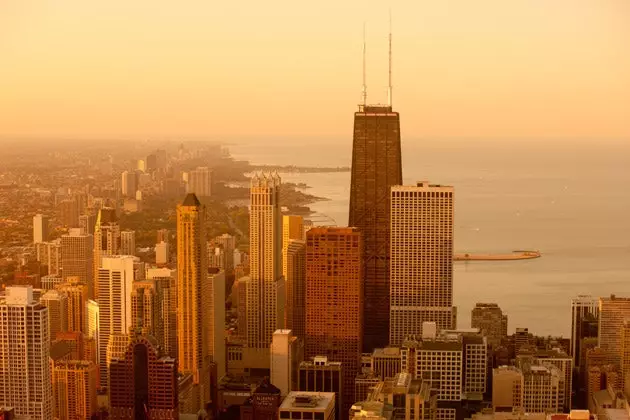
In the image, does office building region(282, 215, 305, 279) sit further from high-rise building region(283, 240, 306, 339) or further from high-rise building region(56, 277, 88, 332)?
high-rise building region(56, 277, 88, 332)

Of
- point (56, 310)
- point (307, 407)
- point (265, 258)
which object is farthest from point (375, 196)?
point (307, 407)

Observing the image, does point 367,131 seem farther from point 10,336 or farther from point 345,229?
point 10,336

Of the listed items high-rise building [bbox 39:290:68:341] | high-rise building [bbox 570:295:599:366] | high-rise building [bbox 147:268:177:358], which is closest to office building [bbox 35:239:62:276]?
high-rise building [bbox 39:290:68:341]

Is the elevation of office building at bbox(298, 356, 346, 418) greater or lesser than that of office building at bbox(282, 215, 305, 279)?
lesser

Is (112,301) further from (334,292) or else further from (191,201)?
(334,292)

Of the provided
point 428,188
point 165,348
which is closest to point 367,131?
point 428,188

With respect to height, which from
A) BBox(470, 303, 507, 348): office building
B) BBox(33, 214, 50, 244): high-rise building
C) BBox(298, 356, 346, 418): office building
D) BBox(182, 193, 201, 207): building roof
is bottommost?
BBox(298, 356, 346, 418): office building

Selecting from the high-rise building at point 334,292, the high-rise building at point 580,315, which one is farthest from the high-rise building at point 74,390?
the high-rise building at point 580,315
